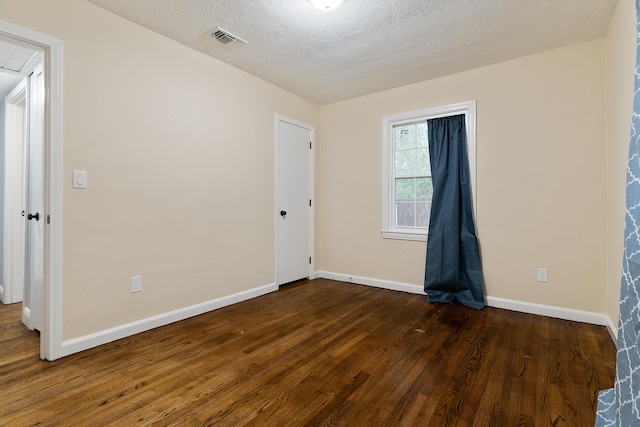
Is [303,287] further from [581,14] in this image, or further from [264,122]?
[581,14]

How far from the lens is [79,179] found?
218 cm

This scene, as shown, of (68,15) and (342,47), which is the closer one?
(68,15)

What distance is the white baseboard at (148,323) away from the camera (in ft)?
7.05

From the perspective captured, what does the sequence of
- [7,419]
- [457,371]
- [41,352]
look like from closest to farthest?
[7,419] < [457,371] < [41,352]

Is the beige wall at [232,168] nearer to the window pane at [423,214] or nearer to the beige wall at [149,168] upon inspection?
the beige wall at [149,168]

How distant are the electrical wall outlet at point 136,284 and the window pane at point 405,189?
296 centimetres

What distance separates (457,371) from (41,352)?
2.77 m

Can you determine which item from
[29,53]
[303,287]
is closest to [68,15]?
[29,53]

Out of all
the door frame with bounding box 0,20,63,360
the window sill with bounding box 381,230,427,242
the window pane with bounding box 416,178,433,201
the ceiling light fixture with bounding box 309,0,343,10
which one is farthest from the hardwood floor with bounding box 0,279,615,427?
the ceiling light fixture with bounding box 309,0,343,10

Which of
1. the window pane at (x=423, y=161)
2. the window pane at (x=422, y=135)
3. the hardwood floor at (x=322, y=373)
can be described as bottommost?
the hardwood floor at (x=322, y=373)

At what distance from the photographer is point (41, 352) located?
207cm

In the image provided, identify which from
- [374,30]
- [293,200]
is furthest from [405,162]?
[374,30]

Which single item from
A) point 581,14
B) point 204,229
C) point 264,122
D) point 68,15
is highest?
point 581,14

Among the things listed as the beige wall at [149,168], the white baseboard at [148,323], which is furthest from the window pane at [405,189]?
the white baseboard at [148,323]
